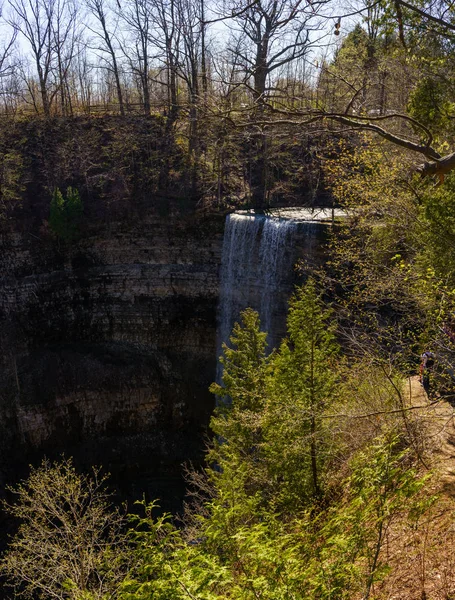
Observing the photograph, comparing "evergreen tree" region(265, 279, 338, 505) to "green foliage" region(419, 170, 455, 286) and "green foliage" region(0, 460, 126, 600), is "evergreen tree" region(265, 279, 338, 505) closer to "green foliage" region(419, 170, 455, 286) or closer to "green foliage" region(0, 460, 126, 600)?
"green foliage" region(419, 170, 455, 286)

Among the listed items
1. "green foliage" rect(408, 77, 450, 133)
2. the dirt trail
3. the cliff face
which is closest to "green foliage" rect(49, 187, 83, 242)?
the cliff face

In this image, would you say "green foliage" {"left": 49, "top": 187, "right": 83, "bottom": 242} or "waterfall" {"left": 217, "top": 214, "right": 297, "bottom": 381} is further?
"green foliage" {"left": 49, "top": 187, "right": 83, "bottom": 242}

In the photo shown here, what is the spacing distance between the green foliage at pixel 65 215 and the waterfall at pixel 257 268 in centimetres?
692

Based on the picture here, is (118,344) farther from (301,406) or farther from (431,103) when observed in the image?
(431,103)

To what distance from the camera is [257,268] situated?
18.0 meters

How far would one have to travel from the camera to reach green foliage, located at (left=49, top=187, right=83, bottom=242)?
20.0 meters

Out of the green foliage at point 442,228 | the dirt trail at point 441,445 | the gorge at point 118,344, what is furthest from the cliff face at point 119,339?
the dirt trail at point 441,445

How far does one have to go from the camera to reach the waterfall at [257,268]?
1702 centimetres

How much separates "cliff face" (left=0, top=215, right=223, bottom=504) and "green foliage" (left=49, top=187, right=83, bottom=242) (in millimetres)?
677

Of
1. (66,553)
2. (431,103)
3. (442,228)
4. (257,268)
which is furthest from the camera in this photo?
(257,268)

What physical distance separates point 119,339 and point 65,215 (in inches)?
242

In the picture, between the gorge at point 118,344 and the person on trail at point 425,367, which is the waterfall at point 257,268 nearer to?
the gorge at point 118,344

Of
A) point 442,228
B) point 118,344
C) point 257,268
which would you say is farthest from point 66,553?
point 118,344

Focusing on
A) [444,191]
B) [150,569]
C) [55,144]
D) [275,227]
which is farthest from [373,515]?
[55,144]
